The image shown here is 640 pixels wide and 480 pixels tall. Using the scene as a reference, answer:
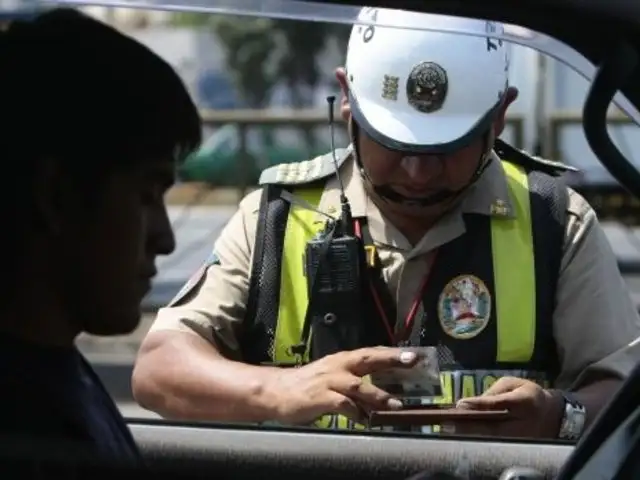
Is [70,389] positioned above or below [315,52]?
above

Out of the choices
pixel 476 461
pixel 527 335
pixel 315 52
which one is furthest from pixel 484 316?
pixel 315 52

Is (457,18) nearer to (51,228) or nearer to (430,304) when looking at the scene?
(51,228)

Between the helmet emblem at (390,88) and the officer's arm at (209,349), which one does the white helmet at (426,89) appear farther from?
the officer's arm at (209,349)

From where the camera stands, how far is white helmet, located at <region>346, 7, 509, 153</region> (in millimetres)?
2693

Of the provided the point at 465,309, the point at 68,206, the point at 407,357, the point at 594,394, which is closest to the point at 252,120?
the point at 465,309

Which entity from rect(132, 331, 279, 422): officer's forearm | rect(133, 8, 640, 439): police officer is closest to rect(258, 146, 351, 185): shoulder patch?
rect(133, 8, 640, 439): police officer

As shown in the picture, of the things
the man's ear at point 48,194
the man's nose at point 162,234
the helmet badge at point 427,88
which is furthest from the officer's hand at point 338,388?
the man's ear at point 48,194

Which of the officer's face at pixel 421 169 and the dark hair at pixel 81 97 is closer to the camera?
the dark hair at pixel 81 97

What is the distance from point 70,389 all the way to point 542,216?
146 centimetres

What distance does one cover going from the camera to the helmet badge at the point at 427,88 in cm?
273

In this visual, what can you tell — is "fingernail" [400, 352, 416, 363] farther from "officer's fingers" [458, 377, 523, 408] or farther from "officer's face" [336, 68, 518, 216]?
"officer's face" [336, 68, 518, 216]

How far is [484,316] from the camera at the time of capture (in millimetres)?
2750

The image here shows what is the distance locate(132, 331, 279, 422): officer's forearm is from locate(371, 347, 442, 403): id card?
0.20 meters

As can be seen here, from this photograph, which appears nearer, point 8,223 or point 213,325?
point 8,223
